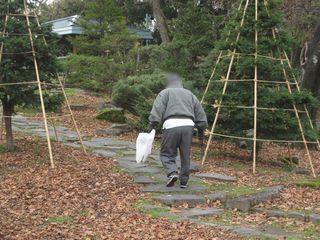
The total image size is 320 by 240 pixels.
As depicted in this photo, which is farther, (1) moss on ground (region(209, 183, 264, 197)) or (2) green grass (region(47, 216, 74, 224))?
(1) moss on ground (region(209, 183, 264, 197))

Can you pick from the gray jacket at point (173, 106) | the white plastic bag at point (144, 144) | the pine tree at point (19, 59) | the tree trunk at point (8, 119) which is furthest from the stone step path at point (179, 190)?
the pine tree at point (19, 59)

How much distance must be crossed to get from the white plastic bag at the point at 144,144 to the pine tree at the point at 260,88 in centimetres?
278

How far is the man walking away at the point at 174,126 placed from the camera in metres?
7.96

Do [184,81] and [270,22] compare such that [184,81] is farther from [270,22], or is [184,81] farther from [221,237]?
[221,237]

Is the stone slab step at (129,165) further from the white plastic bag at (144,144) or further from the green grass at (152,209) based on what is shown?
the green grass at (152,209)

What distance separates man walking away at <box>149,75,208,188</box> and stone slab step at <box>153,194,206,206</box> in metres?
0.46

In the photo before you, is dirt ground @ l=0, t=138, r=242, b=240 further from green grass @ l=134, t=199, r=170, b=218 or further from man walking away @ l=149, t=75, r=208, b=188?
man walking away @ l=149, t=75, r=208, b=188

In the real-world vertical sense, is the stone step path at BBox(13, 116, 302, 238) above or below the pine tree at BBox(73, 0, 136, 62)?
below

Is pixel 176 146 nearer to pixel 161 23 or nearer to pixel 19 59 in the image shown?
pixel 19 59

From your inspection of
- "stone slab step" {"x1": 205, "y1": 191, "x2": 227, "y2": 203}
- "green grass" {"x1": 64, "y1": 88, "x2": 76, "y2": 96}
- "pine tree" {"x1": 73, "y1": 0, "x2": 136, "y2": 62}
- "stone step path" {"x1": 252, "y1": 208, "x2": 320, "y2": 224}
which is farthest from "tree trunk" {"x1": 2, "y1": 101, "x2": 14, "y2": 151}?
"green grass" {"x1": 64, "y1": 88, "x2": 76, "y2": 96}

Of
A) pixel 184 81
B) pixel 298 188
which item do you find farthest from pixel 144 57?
pixel 298 188

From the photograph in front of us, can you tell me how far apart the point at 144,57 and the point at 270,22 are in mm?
10212

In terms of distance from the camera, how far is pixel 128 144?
474 inches

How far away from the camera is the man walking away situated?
26.1 ft
